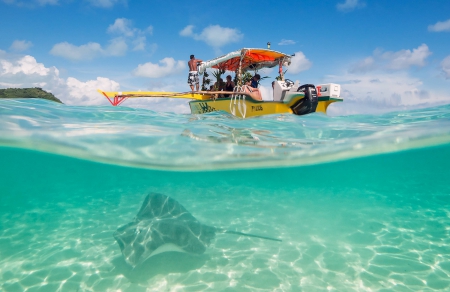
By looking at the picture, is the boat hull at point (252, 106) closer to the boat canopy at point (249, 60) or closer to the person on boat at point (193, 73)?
the person on boat at point (193, 73)

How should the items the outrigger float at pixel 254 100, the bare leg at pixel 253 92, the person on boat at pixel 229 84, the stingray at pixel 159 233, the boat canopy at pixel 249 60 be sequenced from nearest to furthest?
1. the stingray at pixel 159 233
2. the outrigger float at pixel 254 100
3. the bare leg at pixel 253 92
4. the boat canopy at pixel 249 60
5. the person on boat at pixel 229 84

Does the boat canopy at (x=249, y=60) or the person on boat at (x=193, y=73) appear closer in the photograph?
the boat canopy at (x=249, y=60)

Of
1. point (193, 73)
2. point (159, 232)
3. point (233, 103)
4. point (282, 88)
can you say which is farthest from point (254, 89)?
point (159, 232)

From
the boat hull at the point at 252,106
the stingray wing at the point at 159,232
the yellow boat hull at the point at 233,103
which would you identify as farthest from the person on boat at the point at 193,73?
the stingray wing at the point at 159,232

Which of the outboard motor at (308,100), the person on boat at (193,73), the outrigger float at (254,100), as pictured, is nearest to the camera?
the outboard motor at (308,100)

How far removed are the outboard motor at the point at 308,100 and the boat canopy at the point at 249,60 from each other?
3.70 m

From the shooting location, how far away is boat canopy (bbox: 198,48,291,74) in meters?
14.3

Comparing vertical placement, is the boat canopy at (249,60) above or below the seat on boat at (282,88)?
above

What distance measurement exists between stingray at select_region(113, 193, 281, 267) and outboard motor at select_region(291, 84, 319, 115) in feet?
23.2

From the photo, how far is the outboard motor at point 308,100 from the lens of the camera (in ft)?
38.8

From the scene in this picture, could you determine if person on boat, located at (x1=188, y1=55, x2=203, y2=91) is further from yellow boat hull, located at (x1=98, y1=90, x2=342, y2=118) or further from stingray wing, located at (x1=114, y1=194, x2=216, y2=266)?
stingray wing, located at (x1=114, y1=194, x2=216, y2=266)

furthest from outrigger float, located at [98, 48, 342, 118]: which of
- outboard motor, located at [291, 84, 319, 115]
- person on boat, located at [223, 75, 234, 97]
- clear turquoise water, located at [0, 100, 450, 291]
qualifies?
person on boat, located at [223, 75, 234, 97]

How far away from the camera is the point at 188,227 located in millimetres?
7301

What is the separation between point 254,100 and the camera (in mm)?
13539
